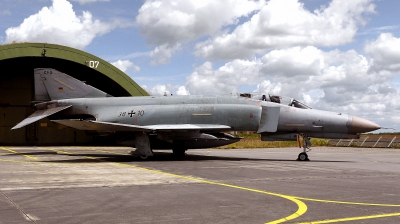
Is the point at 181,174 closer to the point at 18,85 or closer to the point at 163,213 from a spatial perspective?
the point at 163,213

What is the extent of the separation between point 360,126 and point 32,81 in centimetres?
2568

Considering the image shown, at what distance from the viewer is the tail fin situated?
2045 cm

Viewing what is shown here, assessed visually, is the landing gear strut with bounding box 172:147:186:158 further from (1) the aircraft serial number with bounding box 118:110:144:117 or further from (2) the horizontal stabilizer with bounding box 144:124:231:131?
(1) the aircraft serial number with bounding box 118:110:144:117

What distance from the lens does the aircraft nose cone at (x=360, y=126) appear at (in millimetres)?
16734

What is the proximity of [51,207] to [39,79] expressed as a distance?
15804 mm

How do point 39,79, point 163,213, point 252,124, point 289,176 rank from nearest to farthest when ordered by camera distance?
point 163,213 → point 289,176 → point 252,124 → point 39,79

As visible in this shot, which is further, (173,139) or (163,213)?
(173,139)

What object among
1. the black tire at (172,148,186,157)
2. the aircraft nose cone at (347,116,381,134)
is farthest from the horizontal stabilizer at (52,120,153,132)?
the aircraft nose cone at (347,116,381,134)

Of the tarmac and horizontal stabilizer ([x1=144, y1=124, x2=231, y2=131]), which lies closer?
the tarmac

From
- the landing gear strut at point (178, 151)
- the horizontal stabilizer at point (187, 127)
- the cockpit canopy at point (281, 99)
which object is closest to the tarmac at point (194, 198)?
the horizontal stabilizer at point (187, 127)

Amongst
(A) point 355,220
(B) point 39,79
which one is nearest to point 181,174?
(A) point 355,220

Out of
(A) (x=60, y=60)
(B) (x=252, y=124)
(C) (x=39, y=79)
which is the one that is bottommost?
(B) (x=252, y=124)

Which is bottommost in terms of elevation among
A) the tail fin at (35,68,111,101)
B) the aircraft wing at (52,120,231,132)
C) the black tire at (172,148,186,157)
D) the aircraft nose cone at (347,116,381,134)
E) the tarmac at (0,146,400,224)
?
the tarmac at (0,146,400,224)

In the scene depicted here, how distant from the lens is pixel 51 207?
636cm
